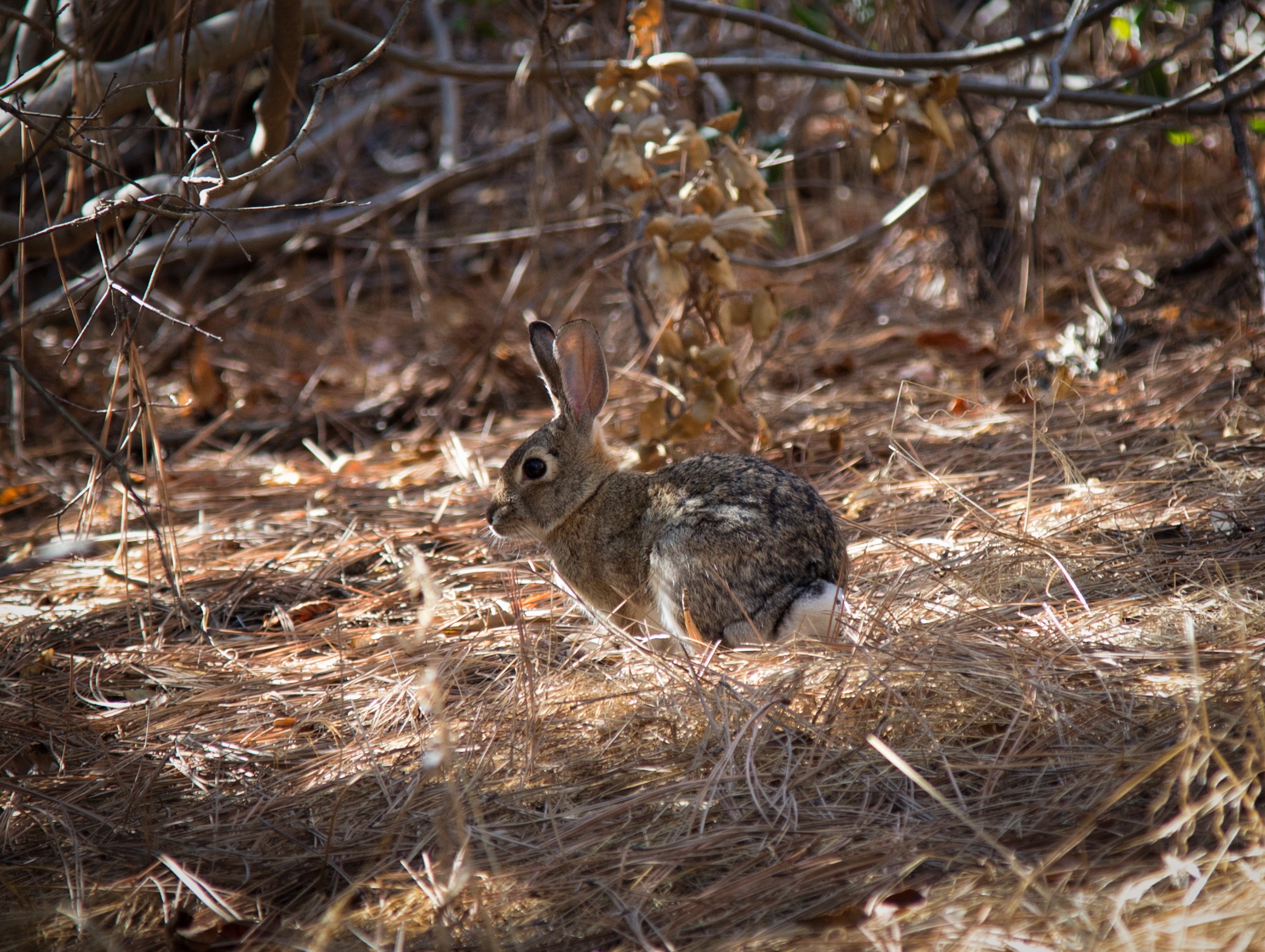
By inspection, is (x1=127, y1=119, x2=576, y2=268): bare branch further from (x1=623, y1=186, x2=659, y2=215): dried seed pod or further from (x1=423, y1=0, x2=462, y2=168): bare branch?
(x1=623, y1=186, x2=659, y2=215): dried seed pod

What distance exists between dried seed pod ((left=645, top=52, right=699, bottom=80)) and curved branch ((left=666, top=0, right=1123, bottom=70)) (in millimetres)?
627

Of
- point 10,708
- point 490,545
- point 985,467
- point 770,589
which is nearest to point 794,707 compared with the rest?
point 770,589

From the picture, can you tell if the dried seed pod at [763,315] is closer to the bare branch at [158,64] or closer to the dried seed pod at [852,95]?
the dried seed pod at [852,95]

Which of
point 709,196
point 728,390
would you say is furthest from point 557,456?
point 709,196

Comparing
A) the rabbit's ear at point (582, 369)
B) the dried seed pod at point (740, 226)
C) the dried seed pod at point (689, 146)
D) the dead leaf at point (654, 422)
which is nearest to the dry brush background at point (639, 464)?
the dead leaf at point (654, 422)

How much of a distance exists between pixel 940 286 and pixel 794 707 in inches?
209

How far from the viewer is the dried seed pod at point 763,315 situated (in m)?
4.22

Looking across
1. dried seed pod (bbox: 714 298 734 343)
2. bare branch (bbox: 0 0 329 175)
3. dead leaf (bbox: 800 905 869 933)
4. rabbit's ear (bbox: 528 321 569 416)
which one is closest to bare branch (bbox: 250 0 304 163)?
bare branch (bbox: 0 0 329 175)

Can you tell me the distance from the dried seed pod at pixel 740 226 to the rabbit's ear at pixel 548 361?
82 centimetres

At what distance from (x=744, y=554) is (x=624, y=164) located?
1.72 metres

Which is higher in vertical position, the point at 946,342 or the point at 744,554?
the point at 744,554

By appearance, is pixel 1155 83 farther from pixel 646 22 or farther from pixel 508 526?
pixel 508 526

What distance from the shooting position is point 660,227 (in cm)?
386

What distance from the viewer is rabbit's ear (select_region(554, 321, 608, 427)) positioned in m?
3.51
